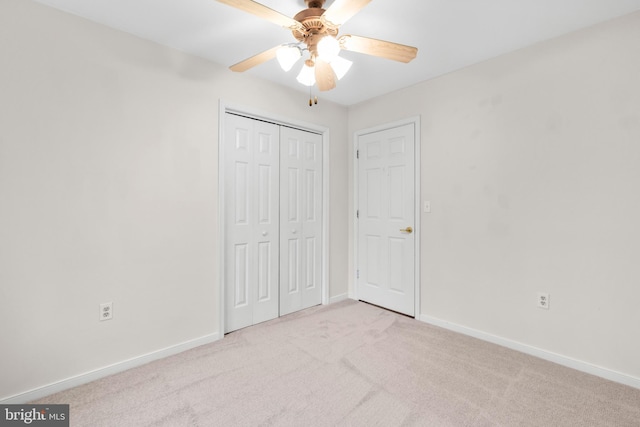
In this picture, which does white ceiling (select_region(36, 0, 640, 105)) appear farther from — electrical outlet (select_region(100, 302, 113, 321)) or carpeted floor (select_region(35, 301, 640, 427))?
carpeted floor (select_region(35, 301, 640, 427))

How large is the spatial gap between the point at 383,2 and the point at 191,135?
1.69m

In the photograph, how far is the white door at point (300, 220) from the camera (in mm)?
3111

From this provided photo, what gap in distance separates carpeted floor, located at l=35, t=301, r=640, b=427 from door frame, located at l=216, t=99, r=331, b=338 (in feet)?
2.05

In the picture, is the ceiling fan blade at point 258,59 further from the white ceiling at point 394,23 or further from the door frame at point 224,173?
the door frame at point 224,173

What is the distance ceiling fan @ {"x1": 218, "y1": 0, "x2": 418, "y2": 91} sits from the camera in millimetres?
1465

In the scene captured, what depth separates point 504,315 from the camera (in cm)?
246

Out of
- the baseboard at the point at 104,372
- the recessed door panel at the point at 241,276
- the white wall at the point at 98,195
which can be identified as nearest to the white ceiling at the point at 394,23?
the white wall at the point at 98,195

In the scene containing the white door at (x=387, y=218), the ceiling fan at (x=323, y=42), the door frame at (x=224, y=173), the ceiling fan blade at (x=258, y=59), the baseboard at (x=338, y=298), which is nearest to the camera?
the ceiling fan at (x=323, y=42)

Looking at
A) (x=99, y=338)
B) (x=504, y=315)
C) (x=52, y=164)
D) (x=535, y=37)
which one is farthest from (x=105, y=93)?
(x=504, y=315)

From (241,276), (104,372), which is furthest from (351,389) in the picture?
(104,372)

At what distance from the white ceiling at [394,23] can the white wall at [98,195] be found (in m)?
0.17

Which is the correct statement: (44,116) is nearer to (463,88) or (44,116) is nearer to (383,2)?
(383,2)
